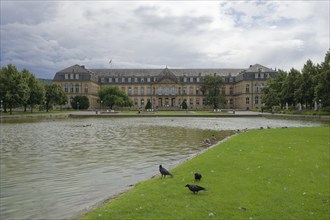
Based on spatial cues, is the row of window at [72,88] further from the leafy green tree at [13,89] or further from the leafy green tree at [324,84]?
the leafy green tree at [324,84]

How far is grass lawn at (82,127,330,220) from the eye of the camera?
6781mm

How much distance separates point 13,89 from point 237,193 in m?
62.8

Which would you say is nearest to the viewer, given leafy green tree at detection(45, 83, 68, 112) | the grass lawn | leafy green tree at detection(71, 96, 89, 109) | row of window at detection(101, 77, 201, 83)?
the grass lawn

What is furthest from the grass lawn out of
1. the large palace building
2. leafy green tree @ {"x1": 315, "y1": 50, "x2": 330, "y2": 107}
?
the large palace building

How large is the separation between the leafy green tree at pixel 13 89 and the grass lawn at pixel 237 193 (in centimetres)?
5773

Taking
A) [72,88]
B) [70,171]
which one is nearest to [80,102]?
[72,88]

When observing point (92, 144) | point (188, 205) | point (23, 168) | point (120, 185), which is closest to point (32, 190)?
point (120, 185)

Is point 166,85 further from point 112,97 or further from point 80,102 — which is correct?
point 112,97

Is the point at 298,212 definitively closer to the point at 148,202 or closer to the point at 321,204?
the point at 321,204

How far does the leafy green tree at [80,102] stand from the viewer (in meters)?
96.8

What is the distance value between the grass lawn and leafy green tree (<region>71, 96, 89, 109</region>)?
8826cm

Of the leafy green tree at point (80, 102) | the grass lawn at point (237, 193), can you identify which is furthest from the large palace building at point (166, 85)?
the grass lawn at point (237, 193)

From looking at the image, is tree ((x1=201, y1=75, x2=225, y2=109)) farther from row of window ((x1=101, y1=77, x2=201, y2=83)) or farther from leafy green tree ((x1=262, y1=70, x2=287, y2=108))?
leafy green tree ((x1=262, y1=70, x2=287, y2=108))

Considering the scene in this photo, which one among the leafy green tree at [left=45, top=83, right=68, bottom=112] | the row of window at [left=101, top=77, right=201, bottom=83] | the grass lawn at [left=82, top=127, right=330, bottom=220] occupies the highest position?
the row of window at [left=101, top=77, right=201, bottom=83]
